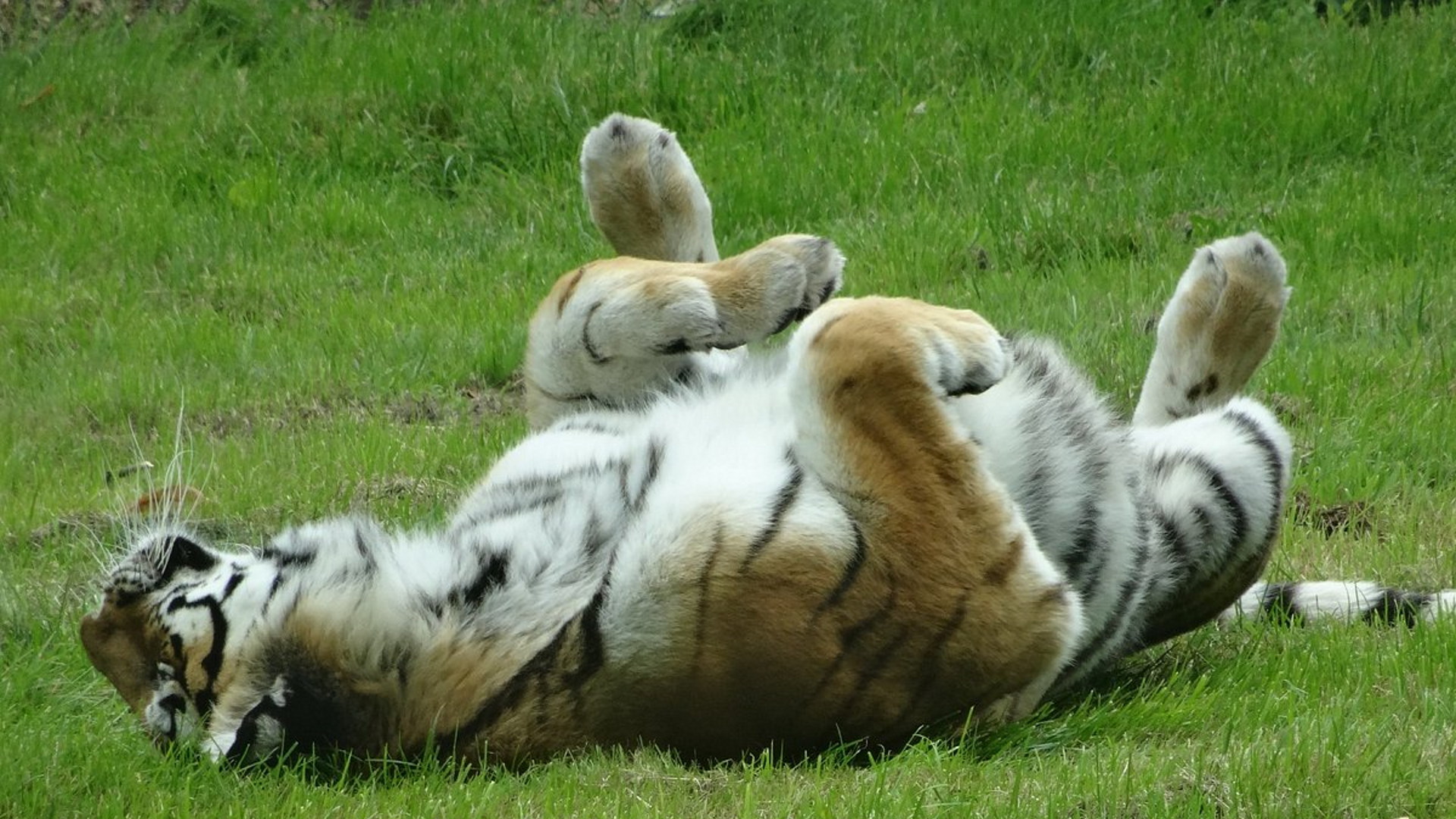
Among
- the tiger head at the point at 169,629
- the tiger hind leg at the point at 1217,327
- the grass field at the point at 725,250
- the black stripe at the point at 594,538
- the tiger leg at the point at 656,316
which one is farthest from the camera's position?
the tiger hind leg at the point at 1217,327

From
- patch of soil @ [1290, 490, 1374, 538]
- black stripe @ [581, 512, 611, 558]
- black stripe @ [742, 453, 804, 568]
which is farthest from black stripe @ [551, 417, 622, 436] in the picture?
patch of soil @ [1290, 490, 1374, 538]

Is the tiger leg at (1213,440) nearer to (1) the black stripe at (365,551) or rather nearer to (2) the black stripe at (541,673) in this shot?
(2) the black stripe at (541,673)

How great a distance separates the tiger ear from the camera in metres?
3.06

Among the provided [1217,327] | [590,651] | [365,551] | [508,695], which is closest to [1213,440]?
[1217,327]

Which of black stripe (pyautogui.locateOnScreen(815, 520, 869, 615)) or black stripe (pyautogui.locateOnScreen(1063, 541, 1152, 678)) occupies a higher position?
black stripe (pyautogui.locateOnScreen(815, 520, 869, 615))

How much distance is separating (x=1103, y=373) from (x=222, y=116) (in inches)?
185

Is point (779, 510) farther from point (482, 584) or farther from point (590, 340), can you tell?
point (590, 340)

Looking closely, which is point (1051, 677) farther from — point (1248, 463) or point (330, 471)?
point (330, 471)

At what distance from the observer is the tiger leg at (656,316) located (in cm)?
358

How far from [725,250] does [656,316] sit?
3.36 meters

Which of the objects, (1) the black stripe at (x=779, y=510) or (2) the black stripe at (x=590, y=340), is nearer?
(1) the black stripe at (x=779, y=510)

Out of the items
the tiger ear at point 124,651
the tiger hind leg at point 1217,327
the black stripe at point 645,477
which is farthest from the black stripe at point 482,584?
the tiger hind leg at point 1217,327

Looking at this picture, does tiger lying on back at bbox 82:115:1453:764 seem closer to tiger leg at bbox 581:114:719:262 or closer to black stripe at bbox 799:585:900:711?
black stripe at bbox 799:585:900:711

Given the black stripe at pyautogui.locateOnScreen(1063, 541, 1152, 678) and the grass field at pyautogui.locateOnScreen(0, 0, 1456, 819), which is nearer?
the grass field at pyautogui.locateOnScreen(0, 0, 1456, 819)
